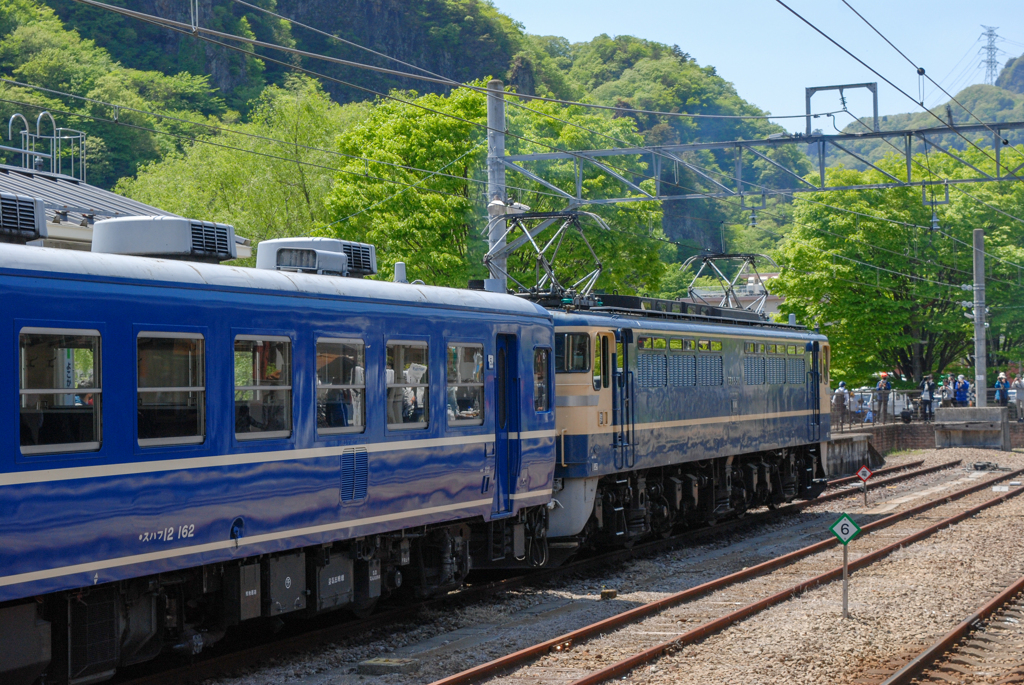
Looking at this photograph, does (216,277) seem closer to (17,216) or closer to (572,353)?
(17,216)

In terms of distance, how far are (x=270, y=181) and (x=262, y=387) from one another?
3327cm

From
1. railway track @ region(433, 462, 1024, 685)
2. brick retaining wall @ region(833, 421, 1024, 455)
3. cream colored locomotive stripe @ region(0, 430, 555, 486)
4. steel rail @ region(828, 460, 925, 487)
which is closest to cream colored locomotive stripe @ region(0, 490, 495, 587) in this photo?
cream colored locomotive stripe @ region(0, 430, 555, 486)

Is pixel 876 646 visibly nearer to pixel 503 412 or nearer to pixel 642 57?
pixel 503 412

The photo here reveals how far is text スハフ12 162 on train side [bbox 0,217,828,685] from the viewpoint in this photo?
772 centimetres

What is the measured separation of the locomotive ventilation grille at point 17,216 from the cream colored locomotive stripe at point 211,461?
1.85 metres

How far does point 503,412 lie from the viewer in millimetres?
13344

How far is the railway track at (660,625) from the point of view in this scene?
977 cm

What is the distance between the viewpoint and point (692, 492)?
1927cm

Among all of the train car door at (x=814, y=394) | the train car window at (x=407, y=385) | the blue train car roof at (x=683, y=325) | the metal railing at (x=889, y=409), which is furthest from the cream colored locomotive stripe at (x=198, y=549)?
the metal railing at (x=889, y=409)

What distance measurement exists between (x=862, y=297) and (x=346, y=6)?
75.8 meters

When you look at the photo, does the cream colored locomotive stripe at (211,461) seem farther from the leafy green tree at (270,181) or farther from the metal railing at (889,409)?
the metal railing at (889,409)

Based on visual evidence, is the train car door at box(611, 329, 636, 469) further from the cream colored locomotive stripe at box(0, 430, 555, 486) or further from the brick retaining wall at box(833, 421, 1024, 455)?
the brick retaining wall at box(833, 421, 1024, 455)

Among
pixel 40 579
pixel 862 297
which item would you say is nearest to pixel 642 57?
pixel 862 297

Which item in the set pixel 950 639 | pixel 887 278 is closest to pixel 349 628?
pixel 950 639
